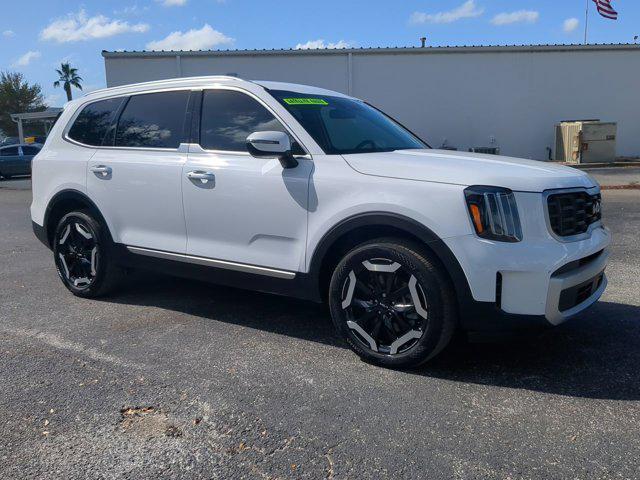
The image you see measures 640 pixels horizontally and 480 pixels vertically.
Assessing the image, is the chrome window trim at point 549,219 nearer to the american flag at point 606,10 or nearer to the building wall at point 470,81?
the building wall at point 470,81

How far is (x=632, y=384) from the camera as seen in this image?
3.33 metres

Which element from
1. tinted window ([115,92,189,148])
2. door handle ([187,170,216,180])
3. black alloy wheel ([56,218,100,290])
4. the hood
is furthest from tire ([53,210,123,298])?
the hood

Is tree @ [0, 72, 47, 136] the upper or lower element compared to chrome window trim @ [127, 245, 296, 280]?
upper

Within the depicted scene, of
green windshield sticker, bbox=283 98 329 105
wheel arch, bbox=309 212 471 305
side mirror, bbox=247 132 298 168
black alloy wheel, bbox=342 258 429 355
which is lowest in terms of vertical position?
black alloy wheel, bbox=342 258 429 355

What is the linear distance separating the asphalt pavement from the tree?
58.8 meters

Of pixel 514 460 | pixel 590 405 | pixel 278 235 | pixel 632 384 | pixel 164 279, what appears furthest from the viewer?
pixel 164 279

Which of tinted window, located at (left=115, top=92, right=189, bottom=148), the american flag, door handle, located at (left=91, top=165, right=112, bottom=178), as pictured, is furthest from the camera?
the american flag

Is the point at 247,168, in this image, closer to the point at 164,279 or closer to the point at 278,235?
the point at 278,235

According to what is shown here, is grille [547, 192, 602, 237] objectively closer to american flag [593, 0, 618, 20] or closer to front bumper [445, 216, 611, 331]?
front bumper [445, 216, 611, 331]

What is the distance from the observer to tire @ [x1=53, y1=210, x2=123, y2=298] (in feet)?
16.6

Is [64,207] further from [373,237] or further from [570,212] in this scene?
[570,212]

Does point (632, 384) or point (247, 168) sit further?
point (247, 168)

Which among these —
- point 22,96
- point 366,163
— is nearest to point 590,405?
point 366,163

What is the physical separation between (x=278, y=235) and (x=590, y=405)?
216 cm
